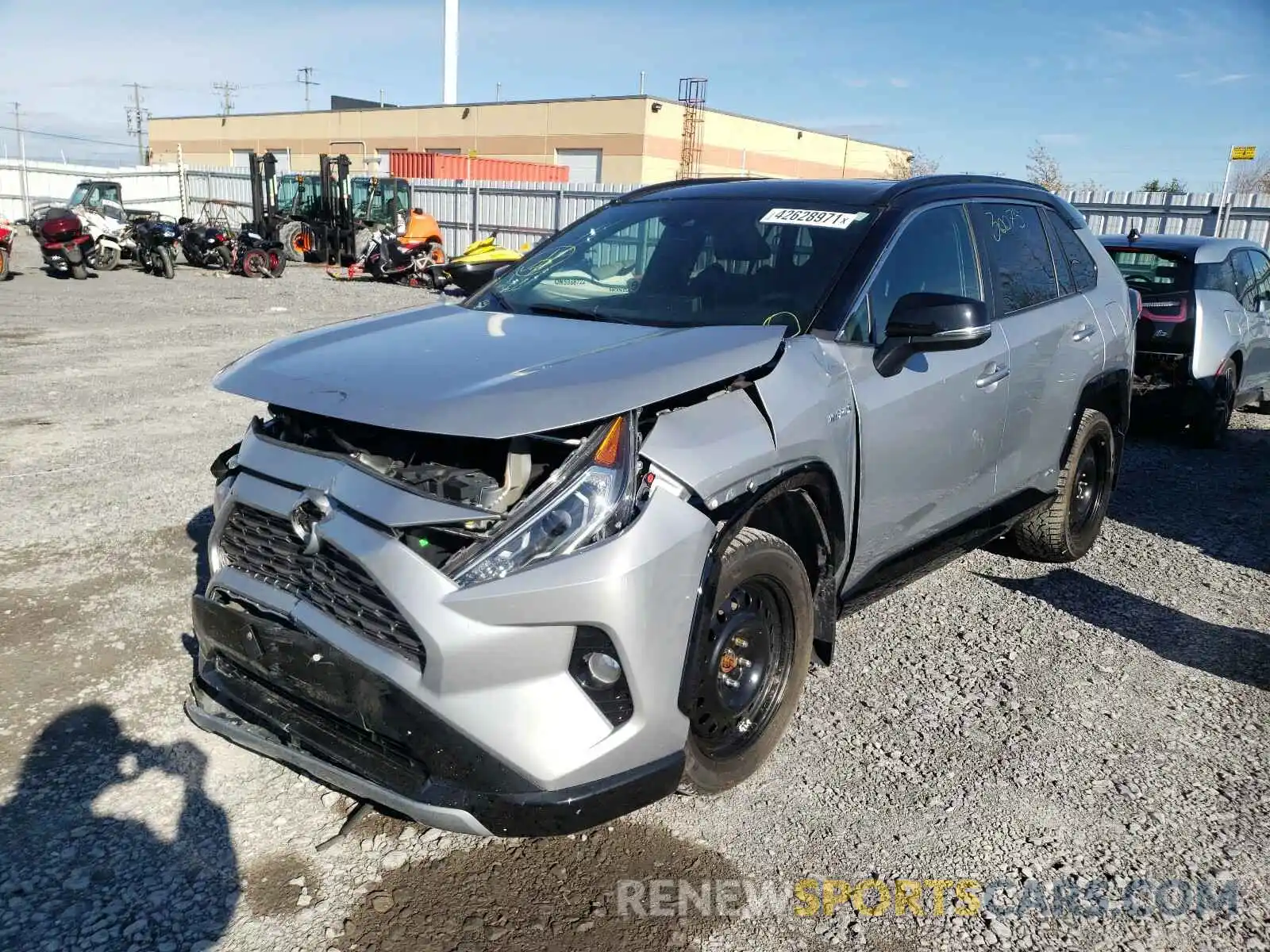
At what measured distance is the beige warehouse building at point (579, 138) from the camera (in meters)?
47.0

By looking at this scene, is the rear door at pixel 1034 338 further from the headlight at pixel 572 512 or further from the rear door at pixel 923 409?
the headlight at pixel 572 512

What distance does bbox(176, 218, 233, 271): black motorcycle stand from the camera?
2139 centimetres

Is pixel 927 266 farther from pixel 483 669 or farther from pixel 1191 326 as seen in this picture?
pixel 1191 326

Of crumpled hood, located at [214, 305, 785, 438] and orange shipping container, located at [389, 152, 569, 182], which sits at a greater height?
orange shipping container, located at [389, 152, 569, 182]

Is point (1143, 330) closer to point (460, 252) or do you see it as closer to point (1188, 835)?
point (1188, 835)

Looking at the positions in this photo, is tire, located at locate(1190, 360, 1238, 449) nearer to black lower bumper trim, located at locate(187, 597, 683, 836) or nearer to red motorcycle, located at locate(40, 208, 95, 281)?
black lower bumper trim, located at locate(187, 597, 683, 836)

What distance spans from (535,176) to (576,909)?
35.4m

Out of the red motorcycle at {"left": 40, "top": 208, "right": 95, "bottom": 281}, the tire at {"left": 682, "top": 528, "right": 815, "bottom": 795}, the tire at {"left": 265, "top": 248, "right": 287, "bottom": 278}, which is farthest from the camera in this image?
the tire at {"left": 265, "top": 248, "right": 287, "bottom": 278}

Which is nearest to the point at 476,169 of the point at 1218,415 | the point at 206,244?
the point at 206,244

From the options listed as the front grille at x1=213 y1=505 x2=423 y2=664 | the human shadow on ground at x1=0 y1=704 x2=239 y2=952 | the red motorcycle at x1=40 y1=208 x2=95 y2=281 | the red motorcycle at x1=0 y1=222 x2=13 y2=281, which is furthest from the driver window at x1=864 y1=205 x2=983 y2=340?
the red motorcycle at x1=40 y1=208 x2=95 y2=281

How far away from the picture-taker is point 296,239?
78.8 ft

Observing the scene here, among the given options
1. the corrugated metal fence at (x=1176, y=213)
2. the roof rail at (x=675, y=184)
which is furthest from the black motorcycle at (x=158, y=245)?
the roof rail at (x=675, y=184)

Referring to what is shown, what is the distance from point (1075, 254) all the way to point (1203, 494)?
9.60 ft

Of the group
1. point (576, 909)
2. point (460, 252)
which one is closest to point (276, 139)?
point (460, 252)
